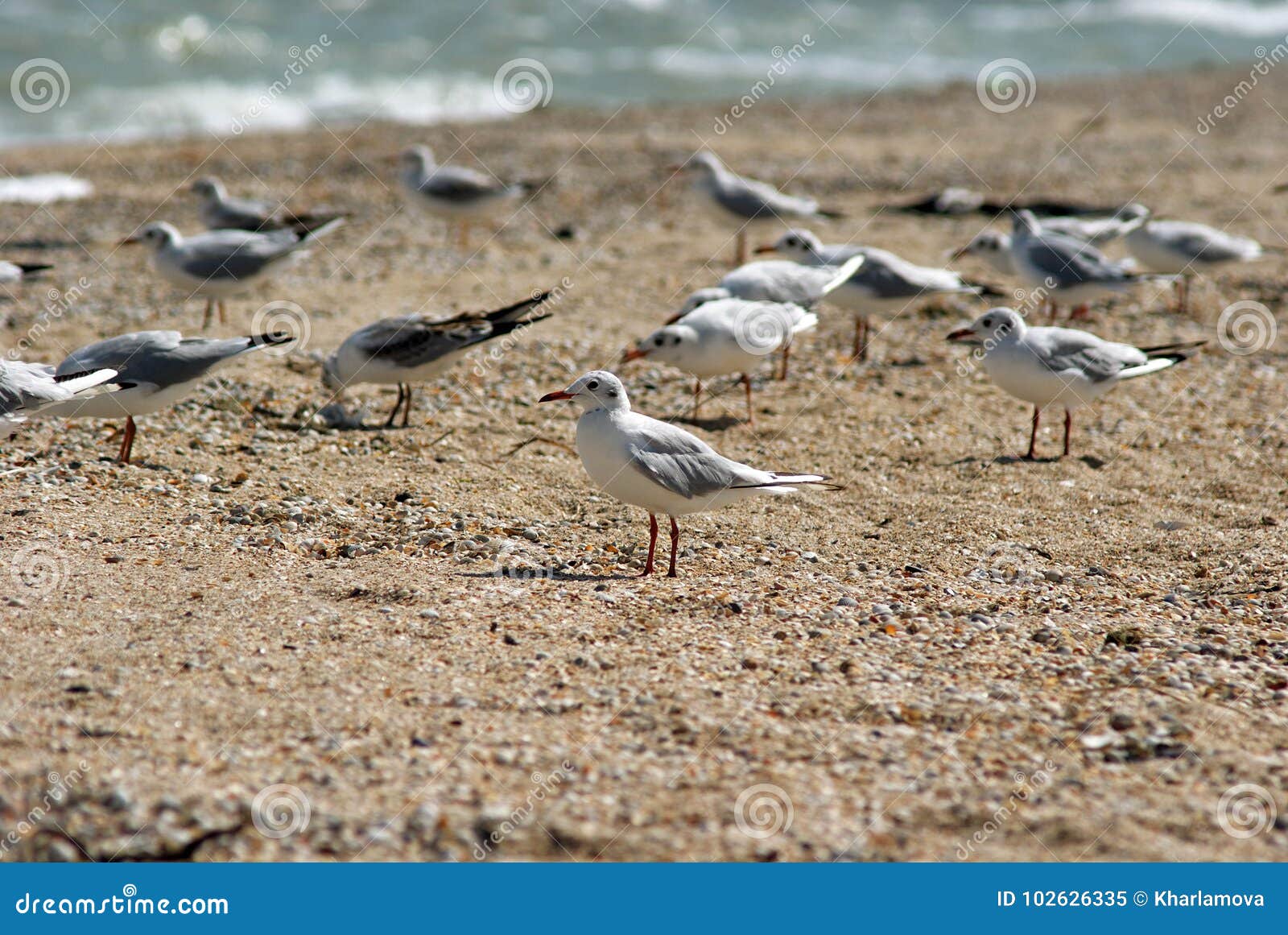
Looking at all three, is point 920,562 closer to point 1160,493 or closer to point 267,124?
point 1160,493

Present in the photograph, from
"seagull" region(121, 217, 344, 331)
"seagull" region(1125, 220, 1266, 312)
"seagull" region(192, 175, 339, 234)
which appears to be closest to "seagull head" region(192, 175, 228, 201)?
"seagull" region(192, 175, 339, 234)

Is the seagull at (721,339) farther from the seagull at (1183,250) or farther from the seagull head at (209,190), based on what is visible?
the seagull head at (209,190)

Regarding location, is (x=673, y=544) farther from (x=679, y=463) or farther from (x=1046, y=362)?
(x=1046, y=362)

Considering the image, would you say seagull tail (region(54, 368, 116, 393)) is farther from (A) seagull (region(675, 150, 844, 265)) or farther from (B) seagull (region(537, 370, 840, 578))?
(A) seagull (region(675, 150, 844, 265))

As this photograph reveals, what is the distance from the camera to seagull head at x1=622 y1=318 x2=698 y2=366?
27.2 ft

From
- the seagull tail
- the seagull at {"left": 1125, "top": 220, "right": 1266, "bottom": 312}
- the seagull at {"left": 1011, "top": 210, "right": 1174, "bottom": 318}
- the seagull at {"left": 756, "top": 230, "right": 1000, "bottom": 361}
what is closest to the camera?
the seagull tail

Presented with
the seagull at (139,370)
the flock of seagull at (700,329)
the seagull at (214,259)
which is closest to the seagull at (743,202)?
the flock of seagull at (700,329)

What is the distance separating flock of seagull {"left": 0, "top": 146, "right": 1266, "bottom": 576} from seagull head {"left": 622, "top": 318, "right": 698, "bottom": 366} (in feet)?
0.04

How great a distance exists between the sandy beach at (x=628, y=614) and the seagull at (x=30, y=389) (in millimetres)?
462

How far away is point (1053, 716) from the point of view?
502 cm

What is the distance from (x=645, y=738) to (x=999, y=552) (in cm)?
282

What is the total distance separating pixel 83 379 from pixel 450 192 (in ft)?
24.4

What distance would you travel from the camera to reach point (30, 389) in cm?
674

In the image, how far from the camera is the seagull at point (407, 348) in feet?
28.1
